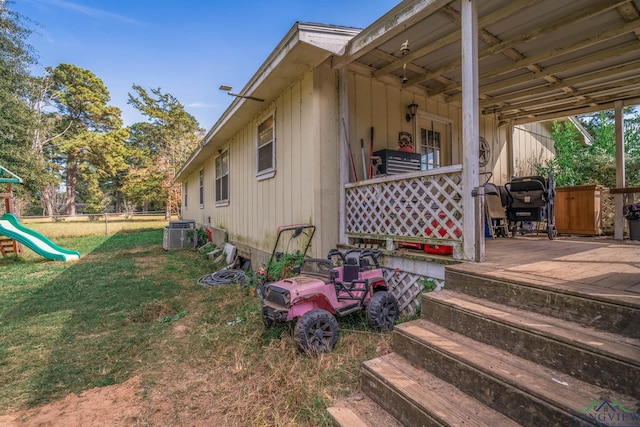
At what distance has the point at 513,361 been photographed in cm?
164

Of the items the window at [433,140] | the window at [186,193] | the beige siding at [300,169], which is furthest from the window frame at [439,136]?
the window at [186,193]

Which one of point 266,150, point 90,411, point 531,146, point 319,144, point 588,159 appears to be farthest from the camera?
point 588,159

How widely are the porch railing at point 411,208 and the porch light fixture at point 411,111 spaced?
195 centimetres

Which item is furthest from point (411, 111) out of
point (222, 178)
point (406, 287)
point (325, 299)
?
point (222, 178)

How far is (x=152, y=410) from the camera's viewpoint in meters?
2.12

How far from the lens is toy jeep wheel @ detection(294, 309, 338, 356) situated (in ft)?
8.02

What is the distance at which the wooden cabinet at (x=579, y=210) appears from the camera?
5.52m

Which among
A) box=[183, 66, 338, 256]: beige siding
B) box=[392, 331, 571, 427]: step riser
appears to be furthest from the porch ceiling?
box=[392, 331, 571, 427]: step riser

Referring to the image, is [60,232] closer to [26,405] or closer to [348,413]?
[26,405]

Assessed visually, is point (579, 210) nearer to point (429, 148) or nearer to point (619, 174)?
point (619, 174)

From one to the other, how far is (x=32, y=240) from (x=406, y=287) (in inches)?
401

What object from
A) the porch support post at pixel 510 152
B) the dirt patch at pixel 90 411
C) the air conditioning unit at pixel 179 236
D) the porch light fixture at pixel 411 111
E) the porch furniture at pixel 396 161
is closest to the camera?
the dirt patch at pixel 90 411

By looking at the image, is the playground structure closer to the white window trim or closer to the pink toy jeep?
A: the white window trim

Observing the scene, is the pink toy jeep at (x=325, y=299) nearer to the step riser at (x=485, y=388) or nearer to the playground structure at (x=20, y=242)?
the step riser at (x=485, y=388)
